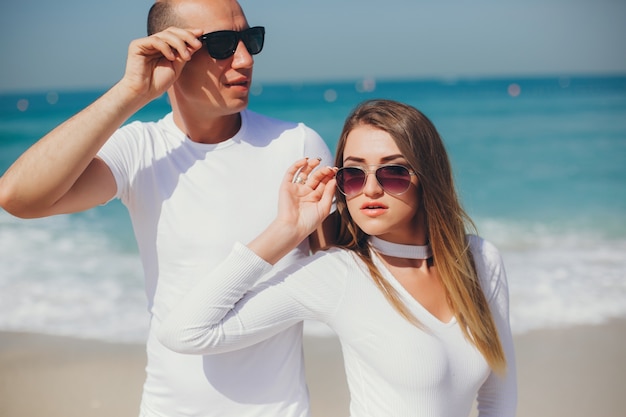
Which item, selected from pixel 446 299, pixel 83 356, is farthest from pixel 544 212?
pixel 446 299

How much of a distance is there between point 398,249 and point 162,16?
118cm

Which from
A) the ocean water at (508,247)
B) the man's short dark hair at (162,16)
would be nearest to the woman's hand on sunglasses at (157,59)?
the man's short dark hair at (162,16)

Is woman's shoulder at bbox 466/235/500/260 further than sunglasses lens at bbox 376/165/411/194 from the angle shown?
Yes

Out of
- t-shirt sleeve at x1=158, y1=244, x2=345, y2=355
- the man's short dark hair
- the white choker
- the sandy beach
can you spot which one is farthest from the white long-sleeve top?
the sandy beach

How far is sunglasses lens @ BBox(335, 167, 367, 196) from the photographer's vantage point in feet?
7.67

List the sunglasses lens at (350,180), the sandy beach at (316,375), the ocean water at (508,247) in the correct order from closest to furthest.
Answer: the sunglasses lens at (350,180), the sandy beach at (316,375), the ocean water at (508,247)

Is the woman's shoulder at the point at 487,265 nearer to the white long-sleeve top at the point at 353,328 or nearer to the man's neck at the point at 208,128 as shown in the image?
the white long-sleeve top at the point at 353,328

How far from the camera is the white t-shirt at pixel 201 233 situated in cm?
246

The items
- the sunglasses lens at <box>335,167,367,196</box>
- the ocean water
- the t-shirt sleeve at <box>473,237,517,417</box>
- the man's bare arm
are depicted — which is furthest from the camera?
the ocean water

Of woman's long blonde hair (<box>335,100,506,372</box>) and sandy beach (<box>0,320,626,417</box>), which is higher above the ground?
woman's long blonde hair (<box>335,100,506,372</box>)

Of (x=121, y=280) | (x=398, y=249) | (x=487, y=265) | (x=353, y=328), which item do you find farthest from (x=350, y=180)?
(x=121, y=280)

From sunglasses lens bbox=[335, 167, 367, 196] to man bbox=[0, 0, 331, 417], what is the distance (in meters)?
0.28

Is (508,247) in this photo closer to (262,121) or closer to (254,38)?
(262,121)

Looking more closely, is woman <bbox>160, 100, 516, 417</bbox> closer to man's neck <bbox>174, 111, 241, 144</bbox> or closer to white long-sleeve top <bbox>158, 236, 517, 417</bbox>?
white long-sleeve top <bbox>158, 236, 517, 417</bbox>
